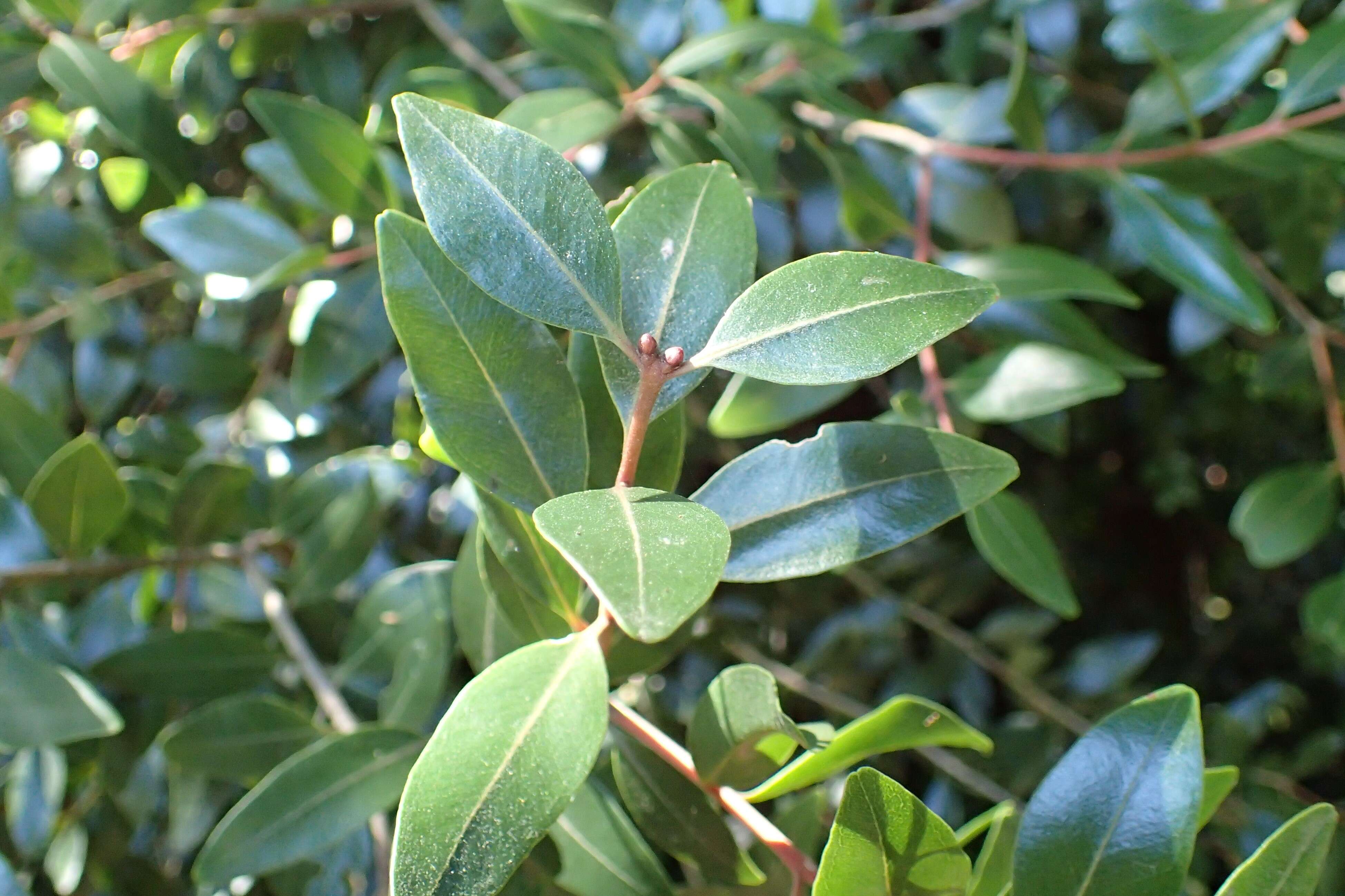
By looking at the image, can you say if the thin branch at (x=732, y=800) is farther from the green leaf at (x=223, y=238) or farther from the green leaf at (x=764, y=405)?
the green leaf at (x=223, y=238)

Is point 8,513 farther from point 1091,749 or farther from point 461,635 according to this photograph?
point 1091,749

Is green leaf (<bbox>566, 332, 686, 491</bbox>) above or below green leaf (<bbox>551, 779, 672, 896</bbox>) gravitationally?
above

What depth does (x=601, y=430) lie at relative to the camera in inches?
16.2

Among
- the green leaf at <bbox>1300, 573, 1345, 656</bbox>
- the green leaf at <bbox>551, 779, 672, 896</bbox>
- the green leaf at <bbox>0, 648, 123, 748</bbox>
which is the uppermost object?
the green leaf at <bbox>0, 648, 123, 748</bbox>

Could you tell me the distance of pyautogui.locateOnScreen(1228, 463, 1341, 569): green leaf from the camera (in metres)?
0.80

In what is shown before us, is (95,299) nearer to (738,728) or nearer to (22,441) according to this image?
(22,441)

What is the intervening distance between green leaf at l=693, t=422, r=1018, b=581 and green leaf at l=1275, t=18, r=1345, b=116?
0.46 m

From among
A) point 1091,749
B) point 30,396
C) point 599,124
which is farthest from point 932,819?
point 30,396

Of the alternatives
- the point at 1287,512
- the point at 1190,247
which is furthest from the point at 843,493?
the point at 1287,512

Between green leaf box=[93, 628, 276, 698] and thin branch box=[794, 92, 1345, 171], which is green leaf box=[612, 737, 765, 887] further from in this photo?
thin branch box=[794, 92, 1345, 171]

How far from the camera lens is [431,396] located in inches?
14.2

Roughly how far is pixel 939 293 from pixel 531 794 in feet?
0.68

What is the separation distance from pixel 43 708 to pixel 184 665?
0.10 metres

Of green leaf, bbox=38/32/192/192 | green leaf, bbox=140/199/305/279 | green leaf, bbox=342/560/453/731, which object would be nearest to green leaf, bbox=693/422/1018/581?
green leaf, bbox=342/560/453/731
